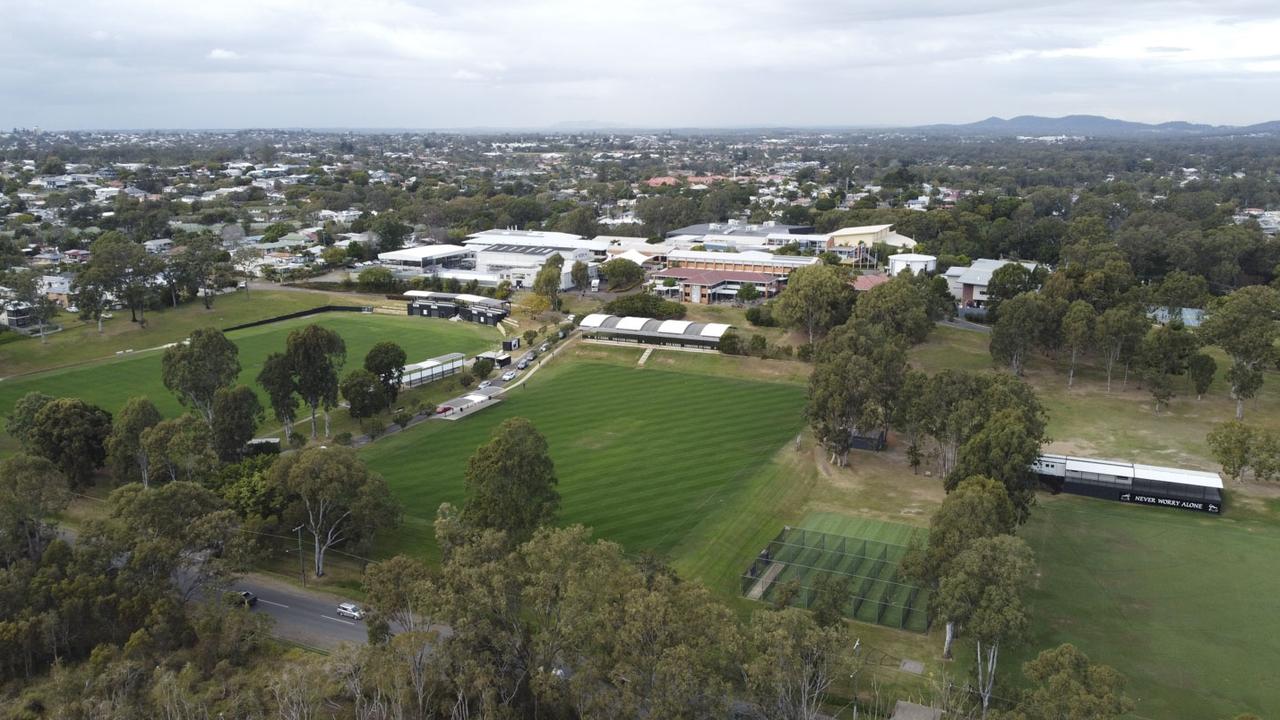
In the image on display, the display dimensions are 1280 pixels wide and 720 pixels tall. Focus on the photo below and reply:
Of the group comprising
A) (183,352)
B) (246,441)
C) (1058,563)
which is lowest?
(1058,563)

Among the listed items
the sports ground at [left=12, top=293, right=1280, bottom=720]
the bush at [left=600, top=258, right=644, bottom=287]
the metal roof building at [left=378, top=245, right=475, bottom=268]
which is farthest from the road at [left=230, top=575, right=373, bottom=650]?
the metal roof building at [left=378, top=245, right=475, bottom=268]

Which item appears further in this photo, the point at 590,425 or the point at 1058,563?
the point at 590,425

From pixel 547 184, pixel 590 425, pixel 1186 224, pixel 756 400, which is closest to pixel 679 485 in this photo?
pixel 590 425

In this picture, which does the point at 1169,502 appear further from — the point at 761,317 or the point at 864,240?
the point at 864,240

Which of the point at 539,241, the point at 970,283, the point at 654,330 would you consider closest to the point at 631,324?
the point at 654,330

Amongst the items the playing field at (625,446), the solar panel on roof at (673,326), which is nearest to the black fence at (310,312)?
the playing field at (625,446)

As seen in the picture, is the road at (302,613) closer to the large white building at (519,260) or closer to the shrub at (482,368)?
the shrub at (482,368)

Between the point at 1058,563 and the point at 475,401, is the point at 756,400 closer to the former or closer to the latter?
the point at 475,401
